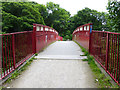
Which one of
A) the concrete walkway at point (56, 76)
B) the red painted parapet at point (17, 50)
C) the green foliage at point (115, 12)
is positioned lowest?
the concrete walkway at point (56, 76)

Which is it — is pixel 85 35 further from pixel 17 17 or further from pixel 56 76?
pixel 17 17

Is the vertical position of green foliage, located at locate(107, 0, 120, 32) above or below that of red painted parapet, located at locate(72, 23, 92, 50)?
above

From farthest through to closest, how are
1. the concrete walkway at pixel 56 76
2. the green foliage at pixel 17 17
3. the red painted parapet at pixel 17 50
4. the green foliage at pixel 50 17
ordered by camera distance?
1. the green foliage at pixel 17 17
2. the green foliage at pixel 50 17
3. the red painted parapet at pixel 17 50
4. the concrete walkway at pixel 56 76

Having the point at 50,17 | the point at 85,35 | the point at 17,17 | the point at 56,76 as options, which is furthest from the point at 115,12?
the point at 50,17

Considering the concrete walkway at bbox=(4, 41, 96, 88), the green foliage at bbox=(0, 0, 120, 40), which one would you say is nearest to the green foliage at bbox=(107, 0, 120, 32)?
the green foliage at bbox=(0, 0, 120, 40)

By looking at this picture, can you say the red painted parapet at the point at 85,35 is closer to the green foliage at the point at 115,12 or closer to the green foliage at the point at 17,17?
the green foliage at the point at 115,12

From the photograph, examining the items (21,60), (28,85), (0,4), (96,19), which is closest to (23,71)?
(21,60)

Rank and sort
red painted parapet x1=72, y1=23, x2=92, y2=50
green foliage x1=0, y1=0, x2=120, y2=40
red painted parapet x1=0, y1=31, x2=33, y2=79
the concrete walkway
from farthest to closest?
green foliage x1=0, y1=0, x2=120, y2=40 < red painted parapet x1=72, y1=23, x2=92, y2=50 < red painted parapet x1=0, y1=31, x2=33, y2=79 < the concrete walkway

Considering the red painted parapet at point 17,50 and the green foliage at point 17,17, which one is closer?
the red painted parapet at point 17,50

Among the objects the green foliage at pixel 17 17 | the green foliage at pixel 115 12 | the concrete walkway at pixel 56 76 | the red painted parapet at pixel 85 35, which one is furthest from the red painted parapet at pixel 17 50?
the green foliage at pixel 17 17

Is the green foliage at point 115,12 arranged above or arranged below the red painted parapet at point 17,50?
above

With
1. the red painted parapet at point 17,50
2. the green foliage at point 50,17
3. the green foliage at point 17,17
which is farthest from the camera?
the green foliage at point 17,17

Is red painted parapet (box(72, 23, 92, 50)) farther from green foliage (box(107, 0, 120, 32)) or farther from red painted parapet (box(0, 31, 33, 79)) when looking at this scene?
red painted parapet (box(0, 31, 33, 79))

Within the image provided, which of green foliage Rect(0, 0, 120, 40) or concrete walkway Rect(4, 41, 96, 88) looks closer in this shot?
concrete walkway Rect(4, 41, 96, 88)
